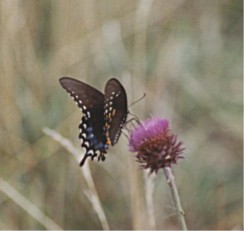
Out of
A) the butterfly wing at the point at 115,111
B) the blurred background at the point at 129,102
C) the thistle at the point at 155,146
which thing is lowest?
the thistle at the point at 155,146

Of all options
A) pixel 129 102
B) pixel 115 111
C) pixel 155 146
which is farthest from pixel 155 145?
pixel 129 102

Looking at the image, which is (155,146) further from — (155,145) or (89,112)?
(89,112)

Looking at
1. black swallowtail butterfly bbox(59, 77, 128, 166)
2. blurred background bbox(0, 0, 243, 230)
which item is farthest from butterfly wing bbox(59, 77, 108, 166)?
blurred background bbox(0, 0, 243, 230)

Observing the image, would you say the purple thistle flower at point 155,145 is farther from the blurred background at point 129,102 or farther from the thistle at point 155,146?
the blurred background at point 129,102

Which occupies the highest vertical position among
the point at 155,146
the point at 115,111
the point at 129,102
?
the point at 129,102

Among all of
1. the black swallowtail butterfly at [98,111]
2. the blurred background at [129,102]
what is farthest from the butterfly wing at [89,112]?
the blurred background at [129,102]

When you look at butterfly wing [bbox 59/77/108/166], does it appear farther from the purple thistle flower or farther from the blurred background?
the blurred background

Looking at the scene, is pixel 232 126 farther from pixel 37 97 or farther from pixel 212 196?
pixel 37 97
